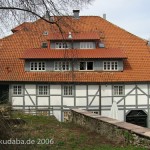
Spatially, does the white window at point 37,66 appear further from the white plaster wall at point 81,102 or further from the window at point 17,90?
the white plaster wall at point 81,102

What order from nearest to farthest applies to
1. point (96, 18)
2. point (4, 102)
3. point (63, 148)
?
point (4, 102) < point (63, 148) < point (96, 18)

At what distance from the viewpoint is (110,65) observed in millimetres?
28375

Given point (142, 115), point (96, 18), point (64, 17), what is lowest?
point (142, 115)

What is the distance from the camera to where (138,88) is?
27.2m

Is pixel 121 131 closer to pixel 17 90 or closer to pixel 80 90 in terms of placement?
pixel 80 90

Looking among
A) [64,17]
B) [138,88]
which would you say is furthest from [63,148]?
[138,88]

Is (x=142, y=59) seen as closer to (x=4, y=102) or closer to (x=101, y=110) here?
(x=101, y=110)

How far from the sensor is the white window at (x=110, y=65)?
28.3 meters

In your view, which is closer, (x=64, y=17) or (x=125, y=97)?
(x=64, y=17)

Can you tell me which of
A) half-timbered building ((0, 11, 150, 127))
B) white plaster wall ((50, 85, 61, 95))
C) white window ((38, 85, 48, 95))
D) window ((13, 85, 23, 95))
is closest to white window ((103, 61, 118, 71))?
half-timbered building ((0, 11, 150, 127))

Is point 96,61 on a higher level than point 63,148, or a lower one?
higher

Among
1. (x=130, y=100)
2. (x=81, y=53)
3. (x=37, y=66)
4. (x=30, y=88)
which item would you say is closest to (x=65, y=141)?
(x=30, y=88)

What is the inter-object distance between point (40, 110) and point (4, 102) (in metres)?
18.0

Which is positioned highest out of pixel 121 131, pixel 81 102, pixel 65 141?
pixel 81 102
